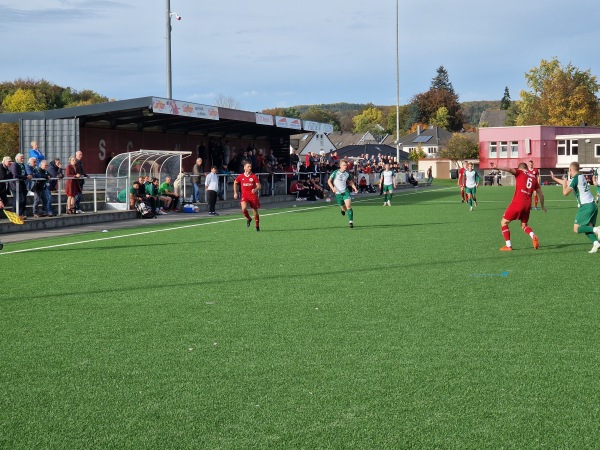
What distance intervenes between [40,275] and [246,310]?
4696mm

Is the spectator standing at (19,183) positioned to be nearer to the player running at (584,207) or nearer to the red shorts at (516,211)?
the red shorts at (516,211)

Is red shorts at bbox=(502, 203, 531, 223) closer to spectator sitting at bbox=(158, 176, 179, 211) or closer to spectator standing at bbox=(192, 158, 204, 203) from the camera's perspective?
spectator sitting at bbox=(158, 176, 179, 211)

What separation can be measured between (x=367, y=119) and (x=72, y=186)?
15108cm

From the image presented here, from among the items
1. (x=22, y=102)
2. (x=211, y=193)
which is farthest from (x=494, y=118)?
(x=211, y=193)

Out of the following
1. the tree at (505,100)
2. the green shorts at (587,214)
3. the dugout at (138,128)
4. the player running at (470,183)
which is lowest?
the green shorts at (587,214)

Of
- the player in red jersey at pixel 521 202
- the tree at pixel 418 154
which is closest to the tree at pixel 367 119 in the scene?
the tree at pixel 418 154

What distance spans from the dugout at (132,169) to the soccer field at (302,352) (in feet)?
43.3

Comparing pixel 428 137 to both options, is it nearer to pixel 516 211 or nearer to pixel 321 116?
pixel 321 116

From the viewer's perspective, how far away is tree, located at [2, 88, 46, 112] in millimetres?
82375

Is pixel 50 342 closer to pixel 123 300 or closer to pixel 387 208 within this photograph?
pixel 123 300

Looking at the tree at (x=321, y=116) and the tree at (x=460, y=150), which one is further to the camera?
the tree at (x=321, y=116)

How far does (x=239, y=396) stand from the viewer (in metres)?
5.61

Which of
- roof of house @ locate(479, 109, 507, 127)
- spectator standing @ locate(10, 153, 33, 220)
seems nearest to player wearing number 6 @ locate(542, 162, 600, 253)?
spectator standing @ locate(10, 153, 33, 220)

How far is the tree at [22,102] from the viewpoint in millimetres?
82375
